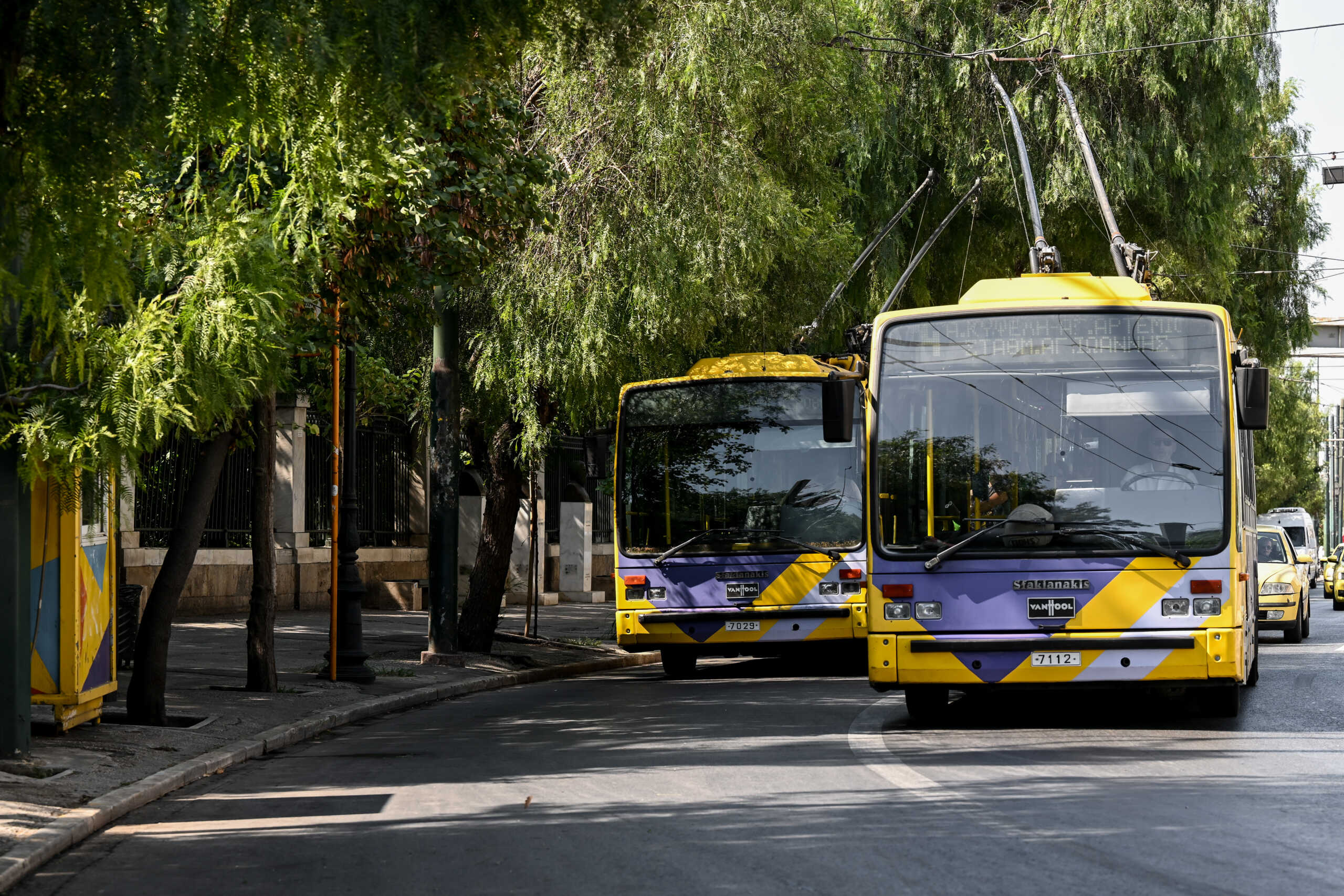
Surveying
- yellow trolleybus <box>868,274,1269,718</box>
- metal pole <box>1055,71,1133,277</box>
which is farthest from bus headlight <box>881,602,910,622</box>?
metal pole <box>1055,71,1133,277</box>

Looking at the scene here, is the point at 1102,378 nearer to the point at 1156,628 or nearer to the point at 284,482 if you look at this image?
the point at 1156,628

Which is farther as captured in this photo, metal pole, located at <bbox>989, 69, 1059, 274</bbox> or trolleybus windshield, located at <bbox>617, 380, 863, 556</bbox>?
trolleybus windshield, located at <bbox>617, 380, 863, 556</bbox>

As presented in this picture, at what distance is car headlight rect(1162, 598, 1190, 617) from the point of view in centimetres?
1098

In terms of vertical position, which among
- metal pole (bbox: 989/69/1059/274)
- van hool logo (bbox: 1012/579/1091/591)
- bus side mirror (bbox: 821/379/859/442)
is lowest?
van hool logo (bbox: 1012/579/1091/591)

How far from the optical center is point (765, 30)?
60.4 feet

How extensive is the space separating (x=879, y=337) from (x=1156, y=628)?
9.65ft

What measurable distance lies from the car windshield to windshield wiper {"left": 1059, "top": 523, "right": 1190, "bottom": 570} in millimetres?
14306

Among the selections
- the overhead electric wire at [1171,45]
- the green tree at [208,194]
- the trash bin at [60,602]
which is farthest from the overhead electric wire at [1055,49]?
the trash bin at [60,602]

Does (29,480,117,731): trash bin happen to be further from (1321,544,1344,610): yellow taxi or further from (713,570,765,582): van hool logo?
(1321,544,1344,610): yellow taxi

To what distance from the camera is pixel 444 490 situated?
1762cm

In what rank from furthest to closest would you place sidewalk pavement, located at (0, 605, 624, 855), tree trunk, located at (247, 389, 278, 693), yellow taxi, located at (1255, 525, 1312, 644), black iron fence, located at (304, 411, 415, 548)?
1. black iron fence, located at (304, 411, 415, 548)
2. yellow taxi, located at (1255, 525, 1312, 644)
3. tree trunk, located at (247, 389, 278, 693)
4. sidewalk pavement, located at (0, 605, 624, 855)

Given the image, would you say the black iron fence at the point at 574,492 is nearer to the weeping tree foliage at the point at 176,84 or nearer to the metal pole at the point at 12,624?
the metal pole at the point at 12,624

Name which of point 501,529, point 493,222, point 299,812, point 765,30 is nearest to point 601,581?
point 501,529

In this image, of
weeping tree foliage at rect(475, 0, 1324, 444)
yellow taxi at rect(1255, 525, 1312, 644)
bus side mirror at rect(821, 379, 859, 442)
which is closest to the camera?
bus side mirror at rect(821, 379, 859, 442)
